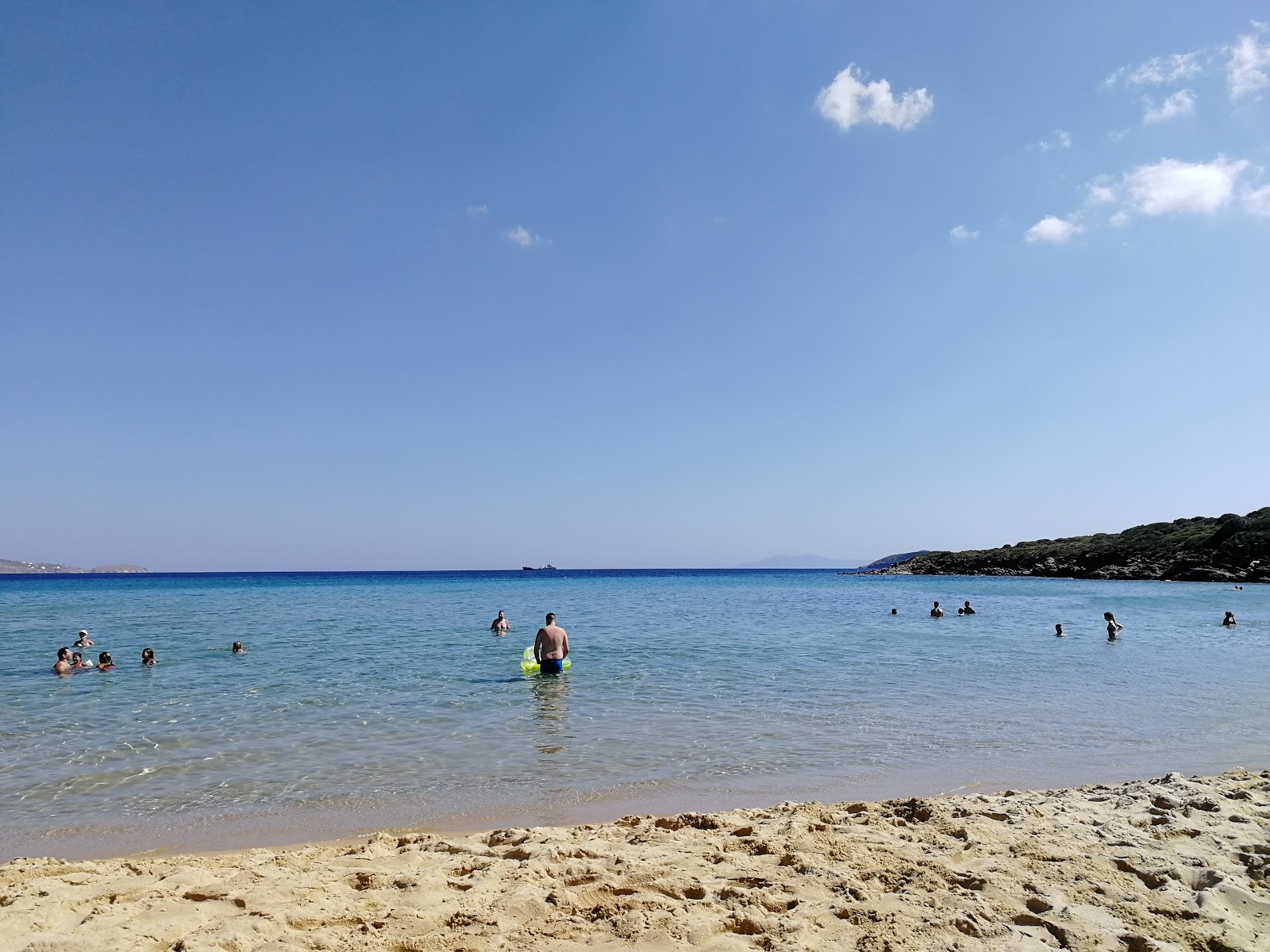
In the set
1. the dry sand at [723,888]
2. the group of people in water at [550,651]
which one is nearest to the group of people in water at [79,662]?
the group of people in water at [550,651]

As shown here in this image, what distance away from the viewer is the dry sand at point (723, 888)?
3.92 metres

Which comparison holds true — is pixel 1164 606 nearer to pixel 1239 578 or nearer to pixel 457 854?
pixel 1239 578

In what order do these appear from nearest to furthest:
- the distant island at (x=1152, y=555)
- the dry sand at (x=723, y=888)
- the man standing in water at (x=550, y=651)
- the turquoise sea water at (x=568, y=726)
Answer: the dry sand at (x=723, y=888)
the turquoise sea water at (x=568, y=726)
the man standing in water at (x=550, y=651)
the distant island at (x=1152, y=555)

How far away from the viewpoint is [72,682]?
552 inches

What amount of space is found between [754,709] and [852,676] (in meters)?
3.89

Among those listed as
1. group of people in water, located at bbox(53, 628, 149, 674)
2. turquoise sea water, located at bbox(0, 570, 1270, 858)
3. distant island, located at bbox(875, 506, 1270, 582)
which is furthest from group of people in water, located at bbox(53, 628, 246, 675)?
distant island, located at bbox(875, 506, 1270, 582)

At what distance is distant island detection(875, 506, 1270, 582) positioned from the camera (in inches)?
2068

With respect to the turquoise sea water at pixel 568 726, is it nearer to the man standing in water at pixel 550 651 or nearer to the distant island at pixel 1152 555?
the man standing in water at pixel 550 651

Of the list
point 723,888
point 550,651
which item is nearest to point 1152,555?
point 550,651

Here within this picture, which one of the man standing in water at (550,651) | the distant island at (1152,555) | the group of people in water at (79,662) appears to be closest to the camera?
the man standing in water at (550,651)

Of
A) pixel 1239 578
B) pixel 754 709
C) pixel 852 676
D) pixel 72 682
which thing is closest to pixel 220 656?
pixel 72 682

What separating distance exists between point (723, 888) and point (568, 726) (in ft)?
19.4

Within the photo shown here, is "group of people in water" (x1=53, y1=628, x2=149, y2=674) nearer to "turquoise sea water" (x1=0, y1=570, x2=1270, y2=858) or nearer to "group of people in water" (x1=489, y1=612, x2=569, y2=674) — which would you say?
"turquoise sea water" (x1=0, y1=570, x2=1270, y2=858)

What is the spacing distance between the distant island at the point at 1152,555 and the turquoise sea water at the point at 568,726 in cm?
3950
